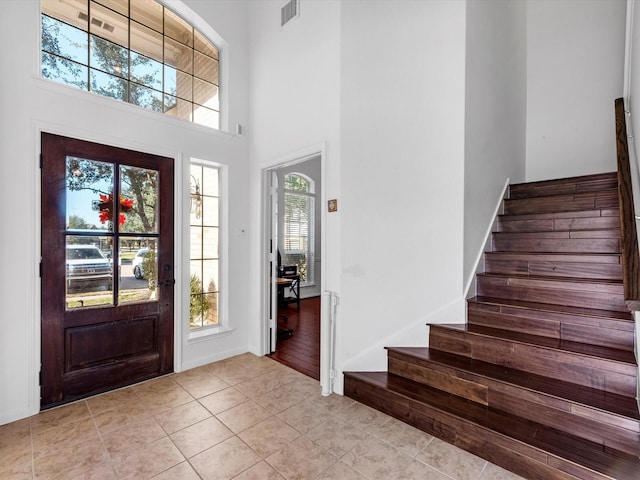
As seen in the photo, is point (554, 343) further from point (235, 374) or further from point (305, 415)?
point (235, 374)

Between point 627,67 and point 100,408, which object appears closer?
point 100,408

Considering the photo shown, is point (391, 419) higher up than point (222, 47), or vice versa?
point (222, 47)

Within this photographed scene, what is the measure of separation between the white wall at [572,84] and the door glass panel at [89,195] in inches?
202

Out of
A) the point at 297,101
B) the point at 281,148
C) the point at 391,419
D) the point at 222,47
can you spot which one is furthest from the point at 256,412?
the point at 222,47

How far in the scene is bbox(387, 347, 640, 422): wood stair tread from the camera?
67.7 inches

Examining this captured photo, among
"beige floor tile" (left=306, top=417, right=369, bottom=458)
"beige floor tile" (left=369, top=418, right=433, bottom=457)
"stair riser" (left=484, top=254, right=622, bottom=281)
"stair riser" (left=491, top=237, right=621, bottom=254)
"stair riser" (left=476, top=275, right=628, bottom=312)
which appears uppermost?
"stair riser" (left=491, top=237, right=621, bottom=254)

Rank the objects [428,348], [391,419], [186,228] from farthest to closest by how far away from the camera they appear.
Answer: [186,228]
[428,348]
[391,419]

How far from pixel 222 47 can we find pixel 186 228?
2.21 meters

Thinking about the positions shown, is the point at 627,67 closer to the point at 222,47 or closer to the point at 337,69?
the point at 337,69

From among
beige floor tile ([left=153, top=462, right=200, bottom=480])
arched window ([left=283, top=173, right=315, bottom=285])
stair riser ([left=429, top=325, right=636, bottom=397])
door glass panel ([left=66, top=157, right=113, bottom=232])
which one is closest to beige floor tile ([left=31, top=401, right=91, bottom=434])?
beige floor tile ([left=153, top=462, right=200, bottom=480])

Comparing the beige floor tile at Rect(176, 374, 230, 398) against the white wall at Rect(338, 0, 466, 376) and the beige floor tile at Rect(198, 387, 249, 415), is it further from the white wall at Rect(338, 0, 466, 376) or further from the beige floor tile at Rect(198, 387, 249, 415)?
the white wall at Rect(338, 0, 466, 376)

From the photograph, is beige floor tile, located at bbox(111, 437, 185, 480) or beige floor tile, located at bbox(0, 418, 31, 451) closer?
beige floor tile, located at bbox(111, 437, 185, 480)

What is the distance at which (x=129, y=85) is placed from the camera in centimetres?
300

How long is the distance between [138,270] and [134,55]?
2.11 meters
